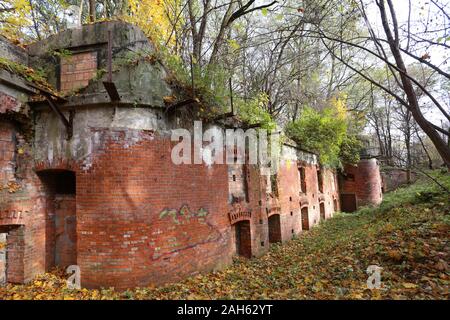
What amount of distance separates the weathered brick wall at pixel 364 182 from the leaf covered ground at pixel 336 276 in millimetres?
11414

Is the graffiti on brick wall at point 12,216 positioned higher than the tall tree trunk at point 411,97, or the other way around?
the tall tree trunk at point 411,97

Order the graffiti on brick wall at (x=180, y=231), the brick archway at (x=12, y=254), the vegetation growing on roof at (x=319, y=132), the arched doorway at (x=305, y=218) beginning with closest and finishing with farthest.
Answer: the brick archway at (x=12, y=254) → the graffiti on brick wall at (x=180, y=231) → the arched doorway at (x=305, y=218) → the vegetation growing on roof at (x=319, y=132)

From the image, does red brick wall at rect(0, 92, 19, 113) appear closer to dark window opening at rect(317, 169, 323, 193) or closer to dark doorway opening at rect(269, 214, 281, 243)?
dark doorway opening at rect(269, 214, 281, 243)

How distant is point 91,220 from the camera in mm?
5469

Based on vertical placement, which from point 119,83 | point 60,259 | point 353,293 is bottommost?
point 353,293

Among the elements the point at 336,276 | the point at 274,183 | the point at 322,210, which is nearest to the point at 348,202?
the point at 322,210

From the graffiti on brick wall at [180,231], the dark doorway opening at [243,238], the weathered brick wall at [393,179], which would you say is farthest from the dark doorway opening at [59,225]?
the weathered brick wall at [393,179]

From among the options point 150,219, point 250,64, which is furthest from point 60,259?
point 250,64

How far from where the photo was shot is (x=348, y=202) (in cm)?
2014

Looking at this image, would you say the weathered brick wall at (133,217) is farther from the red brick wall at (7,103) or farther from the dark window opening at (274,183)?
the dark window opening at (274,183)

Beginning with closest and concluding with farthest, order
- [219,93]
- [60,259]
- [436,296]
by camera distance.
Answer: [436,296] < [60,259] < [219,93]

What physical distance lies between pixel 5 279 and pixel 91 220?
92.1 inches

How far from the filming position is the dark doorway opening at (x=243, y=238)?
28.5 feet

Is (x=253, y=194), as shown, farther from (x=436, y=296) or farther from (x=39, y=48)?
(x=39, y=48)
